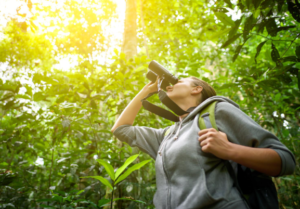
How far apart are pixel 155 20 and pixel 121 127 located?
4.01 metres

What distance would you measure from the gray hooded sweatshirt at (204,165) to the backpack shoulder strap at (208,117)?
0.03 metres

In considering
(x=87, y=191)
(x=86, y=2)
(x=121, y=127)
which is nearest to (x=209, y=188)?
(x=121, y=127)

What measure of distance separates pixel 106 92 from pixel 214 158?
1.71 m

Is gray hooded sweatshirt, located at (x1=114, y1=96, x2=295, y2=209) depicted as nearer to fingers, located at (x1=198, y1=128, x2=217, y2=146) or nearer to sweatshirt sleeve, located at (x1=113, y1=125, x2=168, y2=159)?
fingers, located at (x1=198, y1=128, x2=217, y2=146)

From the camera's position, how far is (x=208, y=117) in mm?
1062

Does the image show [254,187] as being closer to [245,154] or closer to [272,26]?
[245,154]

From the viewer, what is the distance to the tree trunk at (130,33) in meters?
2.87

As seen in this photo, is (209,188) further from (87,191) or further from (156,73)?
(87,191)

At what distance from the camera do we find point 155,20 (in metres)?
4.76

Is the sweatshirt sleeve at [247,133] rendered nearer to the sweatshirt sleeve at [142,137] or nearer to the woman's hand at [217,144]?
the woman's hand at [217,144]

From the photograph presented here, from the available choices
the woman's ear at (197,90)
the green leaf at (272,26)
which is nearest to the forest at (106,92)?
the green leaf at (272,26)

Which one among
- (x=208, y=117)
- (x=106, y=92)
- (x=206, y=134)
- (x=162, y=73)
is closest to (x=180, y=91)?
(x=162, y=73)

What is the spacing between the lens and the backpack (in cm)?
85

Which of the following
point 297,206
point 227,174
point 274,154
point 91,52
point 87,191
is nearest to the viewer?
point 274,154
